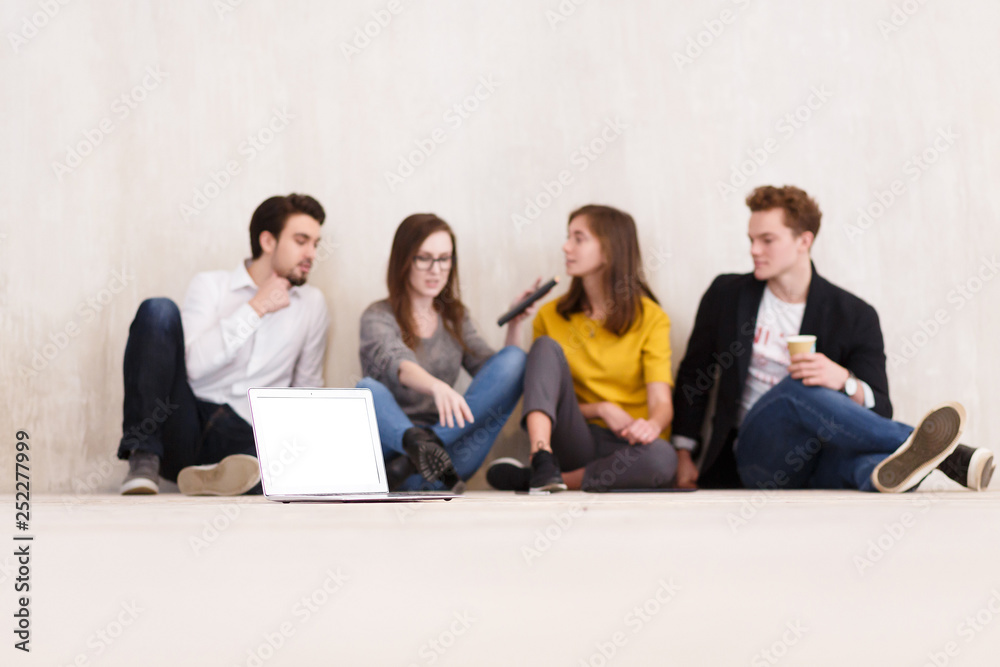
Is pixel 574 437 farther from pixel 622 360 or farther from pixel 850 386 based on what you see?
pixel 850 386

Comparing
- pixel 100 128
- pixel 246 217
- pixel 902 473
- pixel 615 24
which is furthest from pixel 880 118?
pixel 100 128

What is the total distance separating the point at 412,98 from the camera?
2672mm

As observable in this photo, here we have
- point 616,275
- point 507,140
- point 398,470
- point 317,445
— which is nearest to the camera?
point 317,445

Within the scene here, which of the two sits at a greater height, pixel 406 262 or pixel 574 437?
pixel 406 262

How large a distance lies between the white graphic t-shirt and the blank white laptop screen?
1153 mm

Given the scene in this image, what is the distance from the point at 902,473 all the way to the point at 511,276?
1.37 m

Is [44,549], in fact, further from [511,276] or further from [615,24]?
[615,24]

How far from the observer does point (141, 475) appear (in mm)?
1884

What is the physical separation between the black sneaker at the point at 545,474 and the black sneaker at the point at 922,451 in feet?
2.26

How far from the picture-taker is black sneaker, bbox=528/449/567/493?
6.02 feet

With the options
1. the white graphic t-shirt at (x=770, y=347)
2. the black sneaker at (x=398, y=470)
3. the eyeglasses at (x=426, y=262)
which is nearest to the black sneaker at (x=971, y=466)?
the white graphic t-shirt at (x=770, y=347)

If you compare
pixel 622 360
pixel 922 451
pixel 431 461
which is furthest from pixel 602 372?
pixel 922 451

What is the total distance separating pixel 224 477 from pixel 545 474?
0.72m

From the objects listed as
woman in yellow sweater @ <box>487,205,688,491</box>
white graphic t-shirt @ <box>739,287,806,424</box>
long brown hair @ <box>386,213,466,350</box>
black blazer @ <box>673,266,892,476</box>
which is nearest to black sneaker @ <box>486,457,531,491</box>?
woman in yellow sweater @ <box>487,205,688,491</box>
